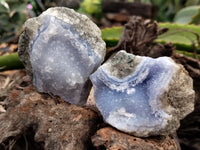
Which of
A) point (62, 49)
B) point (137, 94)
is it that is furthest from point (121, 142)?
point (62, 49)

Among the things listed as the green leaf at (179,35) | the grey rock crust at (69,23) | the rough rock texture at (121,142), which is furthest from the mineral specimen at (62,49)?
the green leaf at (179,35)

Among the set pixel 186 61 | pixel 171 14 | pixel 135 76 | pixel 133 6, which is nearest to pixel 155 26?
pixel 186 61

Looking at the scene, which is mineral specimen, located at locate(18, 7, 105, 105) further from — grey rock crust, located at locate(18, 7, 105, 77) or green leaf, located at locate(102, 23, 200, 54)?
green leaf, located at locate(102, 23, 200, 54)

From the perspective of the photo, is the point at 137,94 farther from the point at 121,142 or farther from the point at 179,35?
the point at 179,35

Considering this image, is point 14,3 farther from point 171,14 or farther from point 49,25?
point 171,14

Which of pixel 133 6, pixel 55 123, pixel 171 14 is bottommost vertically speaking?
pixel 171 14

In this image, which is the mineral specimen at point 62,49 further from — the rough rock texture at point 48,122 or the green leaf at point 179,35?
the green leaf at point 179,35

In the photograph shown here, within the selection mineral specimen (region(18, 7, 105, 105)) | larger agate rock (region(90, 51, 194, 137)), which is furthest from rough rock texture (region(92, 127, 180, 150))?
mineral specimen (region(18, 7, 105, 105))
